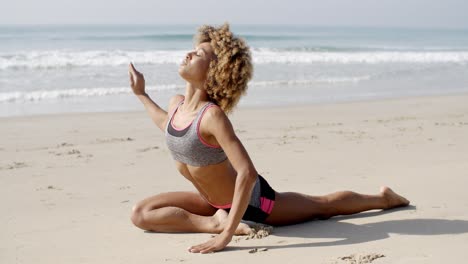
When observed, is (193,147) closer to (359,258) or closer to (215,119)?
(215,119)

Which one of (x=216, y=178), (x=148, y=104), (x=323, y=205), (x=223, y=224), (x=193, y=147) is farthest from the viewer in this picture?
(x=148, y=104)

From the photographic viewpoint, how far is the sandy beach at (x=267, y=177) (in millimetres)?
4062

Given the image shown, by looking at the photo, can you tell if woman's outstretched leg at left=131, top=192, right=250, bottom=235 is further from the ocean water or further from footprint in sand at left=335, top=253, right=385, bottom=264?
the ocean water

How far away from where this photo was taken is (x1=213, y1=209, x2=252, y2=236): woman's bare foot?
429 cm

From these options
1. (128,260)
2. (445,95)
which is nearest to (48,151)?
(128,260)

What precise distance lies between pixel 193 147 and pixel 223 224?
0.59m

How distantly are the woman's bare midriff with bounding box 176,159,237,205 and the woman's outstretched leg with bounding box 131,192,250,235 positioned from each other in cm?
14

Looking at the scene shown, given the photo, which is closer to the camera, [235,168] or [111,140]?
[235,168]

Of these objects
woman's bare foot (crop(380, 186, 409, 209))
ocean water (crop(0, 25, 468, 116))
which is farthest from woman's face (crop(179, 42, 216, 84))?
ocean water (crop(0, 25, 468, 116))

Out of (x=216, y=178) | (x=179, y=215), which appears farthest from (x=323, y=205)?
(x=179, y=215)

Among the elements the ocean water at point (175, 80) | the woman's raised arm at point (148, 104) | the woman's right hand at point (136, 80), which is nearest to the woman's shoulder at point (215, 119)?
the woman's raised arm at point (148, 104)

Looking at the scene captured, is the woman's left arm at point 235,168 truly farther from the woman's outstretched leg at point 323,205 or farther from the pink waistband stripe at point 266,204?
the woman's outstretched leg at point 323,205

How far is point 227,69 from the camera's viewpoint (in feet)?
13.3

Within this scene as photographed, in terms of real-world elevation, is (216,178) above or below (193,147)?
below
